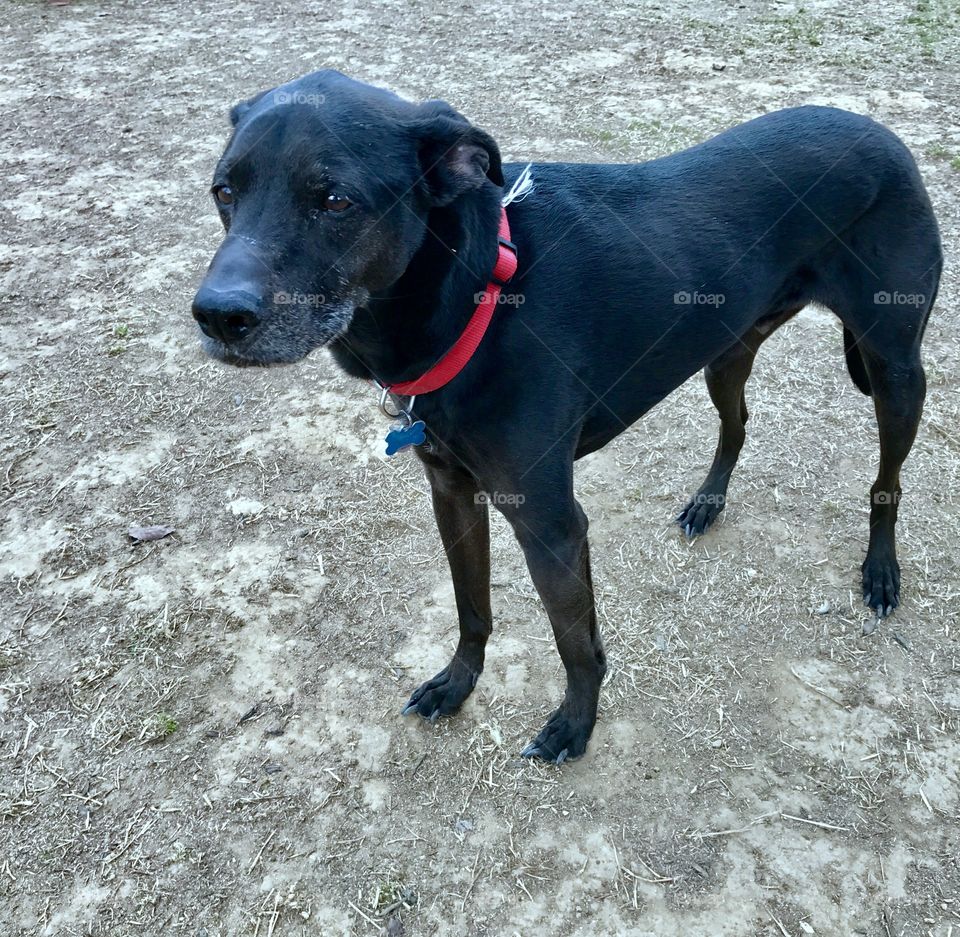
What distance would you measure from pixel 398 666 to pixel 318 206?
6.22 feet

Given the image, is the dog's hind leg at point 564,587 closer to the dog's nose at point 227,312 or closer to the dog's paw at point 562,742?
the dog's paw at point 562,742

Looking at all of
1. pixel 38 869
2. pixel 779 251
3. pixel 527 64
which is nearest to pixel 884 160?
pixel 779 251

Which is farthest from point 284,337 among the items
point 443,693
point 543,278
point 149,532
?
point 149,532

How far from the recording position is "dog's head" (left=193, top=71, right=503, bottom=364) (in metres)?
1.95

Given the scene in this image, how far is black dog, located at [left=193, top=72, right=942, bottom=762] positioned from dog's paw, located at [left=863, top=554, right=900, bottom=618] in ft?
1.66

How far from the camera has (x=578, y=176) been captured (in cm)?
251

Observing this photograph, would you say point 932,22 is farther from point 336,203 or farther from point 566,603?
point 336,203

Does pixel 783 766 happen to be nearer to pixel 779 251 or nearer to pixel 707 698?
pixel 707 698

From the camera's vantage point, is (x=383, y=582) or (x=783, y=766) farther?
(x=383, y=582)

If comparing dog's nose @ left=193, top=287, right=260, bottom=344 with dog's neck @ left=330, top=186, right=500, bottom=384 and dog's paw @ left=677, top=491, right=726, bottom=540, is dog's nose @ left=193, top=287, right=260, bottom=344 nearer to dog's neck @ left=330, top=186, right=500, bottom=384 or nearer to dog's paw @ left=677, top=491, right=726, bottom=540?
dog's neck @ left=330, top=186, right=500, bottom=384

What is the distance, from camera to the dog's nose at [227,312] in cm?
189

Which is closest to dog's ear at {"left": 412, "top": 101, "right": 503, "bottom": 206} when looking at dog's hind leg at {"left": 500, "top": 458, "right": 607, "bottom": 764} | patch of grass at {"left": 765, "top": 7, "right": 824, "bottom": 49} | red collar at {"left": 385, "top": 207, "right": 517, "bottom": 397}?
red collar at {"left": 385, "top": 207, "right": 517, "bottom": 397}

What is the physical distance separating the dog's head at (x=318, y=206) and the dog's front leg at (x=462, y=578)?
715 millimetres

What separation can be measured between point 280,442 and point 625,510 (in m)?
1.87
